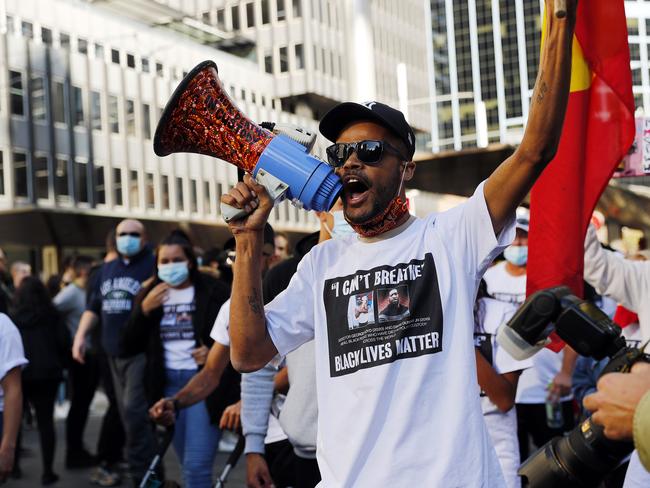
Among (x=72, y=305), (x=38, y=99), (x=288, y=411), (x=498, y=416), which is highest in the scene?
(x=38, y=99)

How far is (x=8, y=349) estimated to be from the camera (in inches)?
223

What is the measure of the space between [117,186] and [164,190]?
3693 mm

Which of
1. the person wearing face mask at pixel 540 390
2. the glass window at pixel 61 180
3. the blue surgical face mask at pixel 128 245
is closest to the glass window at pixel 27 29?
the glass window at pixel 61 180

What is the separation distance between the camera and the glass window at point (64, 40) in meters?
42.8

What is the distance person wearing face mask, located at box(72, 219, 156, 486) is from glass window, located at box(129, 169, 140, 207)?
3657 centimetres

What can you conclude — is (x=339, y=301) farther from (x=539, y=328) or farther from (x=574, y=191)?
(x=574, y=191)

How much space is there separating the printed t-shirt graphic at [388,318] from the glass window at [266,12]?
201 ft

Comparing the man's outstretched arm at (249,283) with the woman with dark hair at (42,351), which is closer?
the man's outstretched arm at (249,283)

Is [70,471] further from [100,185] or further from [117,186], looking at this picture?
[117,186]

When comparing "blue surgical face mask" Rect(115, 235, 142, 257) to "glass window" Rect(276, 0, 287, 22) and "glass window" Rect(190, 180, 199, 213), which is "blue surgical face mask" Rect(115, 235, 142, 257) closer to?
"glass window" Rect(190, 180, 199, 213)

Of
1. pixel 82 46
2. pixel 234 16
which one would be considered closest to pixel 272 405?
pixel 82 46

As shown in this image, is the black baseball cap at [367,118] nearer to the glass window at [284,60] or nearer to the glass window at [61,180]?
the glass window at [61,180]

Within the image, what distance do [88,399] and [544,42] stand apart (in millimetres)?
8902

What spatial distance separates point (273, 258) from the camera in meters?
7.38
